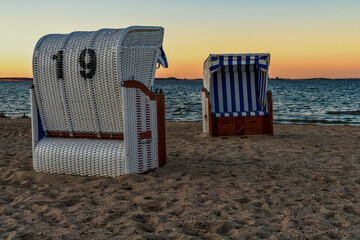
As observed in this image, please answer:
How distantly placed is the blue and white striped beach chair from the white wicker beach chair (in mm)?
4572

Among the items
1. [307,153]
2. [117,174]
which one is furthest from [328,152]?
[117,174]

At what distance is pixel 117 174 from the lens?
509 centimetres

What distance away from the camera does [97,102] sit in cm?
509

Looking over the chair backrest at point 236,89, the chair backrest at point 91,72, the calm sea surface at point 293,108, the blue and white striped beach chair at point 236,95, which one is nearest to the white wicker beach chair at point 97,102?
the chair backrest at point 91,72

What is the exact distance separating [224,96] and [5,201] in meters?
7.34

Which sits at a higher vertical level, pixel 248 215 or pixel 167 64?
pixel 167 64

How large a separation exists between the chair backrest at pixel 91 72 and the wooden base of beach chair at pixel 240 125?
484cm

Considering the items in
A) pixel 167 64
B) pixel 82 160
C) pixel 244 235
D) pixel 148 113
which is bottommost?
pixel 244 235

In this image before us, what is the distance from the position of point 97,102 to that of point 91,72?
44 centimetres

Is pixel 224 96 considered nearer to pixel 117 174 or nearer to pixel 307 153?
pixel 307 153

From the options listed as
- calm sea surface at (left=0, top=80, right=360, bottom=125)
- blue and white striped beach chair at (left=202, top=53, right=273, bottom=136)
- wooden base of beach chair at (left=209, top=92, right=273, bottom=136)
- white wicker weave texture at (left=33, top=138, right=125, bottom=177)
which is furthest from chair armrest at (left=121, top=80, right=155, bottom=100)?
calm sea surface at (left=0, top=80, right=360, bottom=125)

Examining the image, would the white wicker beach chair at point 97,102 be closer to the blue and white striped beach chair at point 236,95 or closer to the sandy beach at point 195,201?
the sandy beach at point 195,201

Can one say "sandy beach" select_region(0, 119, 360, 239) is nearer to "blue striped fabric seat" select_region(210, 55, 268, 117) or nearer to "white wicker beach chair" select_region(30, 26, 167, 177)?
"white wicker beach chair" select_region(30, 26, 167, 177)

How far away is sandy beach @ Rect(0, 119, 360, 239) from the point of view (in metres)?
3.34
